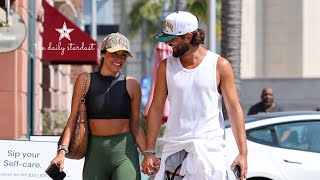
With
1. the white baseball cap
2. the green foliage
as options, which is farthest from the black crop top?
the green foliage

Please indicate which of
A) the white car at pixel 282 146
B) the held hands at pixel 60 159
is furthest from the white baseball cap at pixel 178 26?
the white car at pixel 282 146

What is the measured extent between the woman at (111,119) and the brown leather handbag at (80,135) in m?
0.03

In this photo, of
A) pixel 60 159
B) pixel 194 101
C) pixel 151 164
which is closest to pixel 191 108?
pixel 194 101

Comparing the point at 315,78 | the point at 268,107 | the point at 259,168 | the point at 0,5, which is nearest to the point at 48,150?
the point at 259,168

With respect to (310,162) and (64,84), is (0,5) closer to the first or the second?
(310,162)

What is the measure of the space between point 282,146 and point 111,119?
409cm

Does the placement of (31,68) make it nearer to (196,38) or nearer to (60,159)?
(60,159)

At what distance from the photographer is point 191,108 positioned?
6.28 m

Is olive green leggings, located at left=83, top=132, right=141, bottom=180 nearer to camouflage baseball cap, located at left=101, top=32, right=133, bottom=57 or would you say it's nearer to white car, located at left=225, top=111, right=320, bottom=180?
camouflage baseball cap, located at left=101, top=32, right=133, bottom=57

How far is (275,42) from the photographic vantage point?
44.8m

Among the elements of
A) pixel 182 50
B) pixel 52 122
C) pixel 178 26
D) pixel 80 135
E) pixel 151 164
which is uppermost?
pixel 178 26

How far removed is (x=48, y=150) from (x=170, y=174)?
3161 millimetres

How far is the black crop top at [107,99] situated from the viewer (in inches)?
268

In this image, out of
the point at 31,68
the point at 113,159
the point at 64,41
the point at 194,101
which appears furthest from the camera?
the point at 31,68
